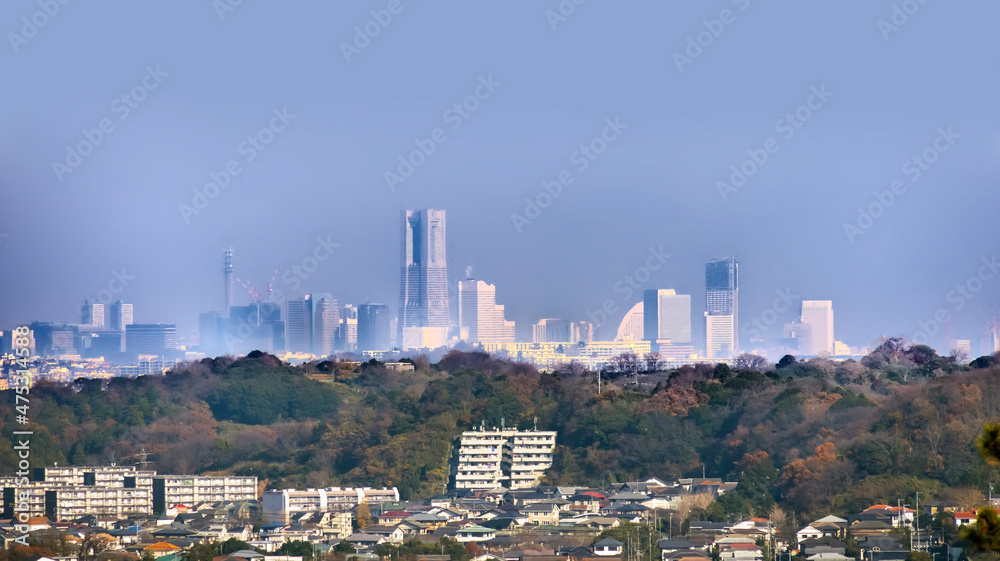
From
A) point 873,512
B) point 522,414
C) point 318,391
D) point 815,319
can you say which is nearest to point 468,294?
point 815,319

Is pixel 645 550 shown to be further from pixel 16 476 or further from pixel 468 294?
pixel 468 294

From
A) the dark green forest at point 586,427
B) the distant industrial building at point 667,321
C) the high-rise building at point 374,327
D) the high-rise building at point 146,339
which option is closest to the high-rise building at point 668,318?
the distant industrial building at point 667,321

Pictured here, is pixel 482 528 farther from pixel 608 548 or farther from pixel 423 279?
pixel 423 279

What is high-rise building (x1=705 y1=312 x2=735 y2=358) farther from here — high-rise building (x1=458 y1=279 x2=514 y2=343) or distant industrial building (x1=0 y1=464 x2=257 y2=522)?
distant industrial building (x1=0 y1=464 x2=257 y2=522)

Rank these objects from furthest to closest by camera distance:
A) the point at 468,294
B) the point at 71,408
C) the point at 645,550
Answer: the point at 468,294 → the point at 71,408 → the point at 645,550

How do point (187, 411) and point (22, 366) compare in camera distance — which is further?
point (187, 411)

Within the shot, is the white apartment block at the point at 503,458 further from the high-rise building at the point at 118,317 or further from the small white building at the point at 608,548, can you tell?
the high-rise building at the point at 118,317

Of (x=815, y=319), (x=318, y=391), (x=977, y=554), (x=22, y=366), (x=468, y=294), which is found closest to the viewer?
(x=977, y=554)
